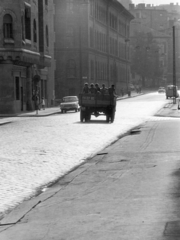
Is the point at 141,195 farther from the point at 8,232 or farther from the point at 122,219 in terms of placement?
the point at 8,232

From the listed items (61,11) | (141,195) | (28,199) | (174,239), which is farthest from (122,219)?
(61,11)

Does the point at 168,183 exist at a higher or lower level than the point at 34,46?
lower

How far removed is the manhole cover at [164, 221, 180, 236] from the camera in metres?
6.66

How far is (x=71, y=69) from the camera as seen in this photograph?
79.4 meters

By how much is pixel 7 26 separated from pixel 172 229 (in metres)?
42.2

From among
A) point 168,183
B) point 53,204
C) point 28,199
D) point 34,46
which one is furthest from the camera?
point 34,46

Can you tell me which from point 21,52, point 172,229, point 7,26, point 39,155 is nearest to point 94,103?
point 21,52

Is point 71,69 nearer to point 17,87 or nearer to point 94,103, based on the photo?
point 17,87

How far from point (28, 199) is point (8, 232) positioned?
247cm

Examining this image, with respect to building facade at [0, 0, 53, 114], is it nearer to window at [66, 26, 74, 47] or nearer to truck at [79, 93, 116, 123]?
truck at [79, 93, 116, 123]

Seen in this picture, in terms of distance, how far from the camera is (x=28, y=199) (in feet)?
31.8

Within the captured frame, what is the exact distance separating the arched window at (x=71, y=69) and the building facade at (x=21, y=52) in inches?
853

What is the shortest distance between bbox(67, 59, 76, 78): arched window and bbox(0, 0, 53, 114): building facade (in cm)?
2167

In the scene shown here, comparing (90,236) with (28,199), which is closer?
(90,236)
